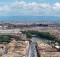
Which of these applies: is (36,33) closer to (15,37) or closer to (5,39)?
(15,37)

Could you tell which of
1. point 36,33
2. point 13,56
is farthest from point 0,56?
point 36,33

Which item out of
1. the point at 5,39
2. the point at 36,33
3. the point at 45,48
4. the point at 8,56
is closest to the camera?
the point at 8,56

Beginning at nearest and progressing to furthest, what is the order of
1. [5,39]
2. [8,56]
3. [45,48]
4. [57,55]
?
[8,56], [57,55], [45,48], [5,39]

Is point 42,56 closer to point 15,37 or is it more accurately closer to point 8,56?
point 8,56

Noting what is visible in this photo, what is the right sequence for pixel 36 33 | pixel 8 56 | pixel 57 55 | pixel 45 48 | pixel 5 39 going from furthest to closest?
1. pixel 36 33
2. pixel 5 39
3. pixel 45 48
4. pixel 57 55
5. pixel 8 56

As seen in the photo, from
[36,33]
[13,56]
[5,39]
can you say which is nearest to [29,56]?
[13,56]

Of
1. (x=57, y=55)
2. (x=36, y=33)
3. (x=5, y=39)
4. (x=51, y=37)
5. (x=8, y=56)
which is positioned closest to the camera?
(x=8, y=56)

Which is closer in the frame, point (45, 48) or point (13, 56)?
point (13, 56)

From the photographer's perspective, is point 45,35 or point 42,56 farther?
point 45,35
